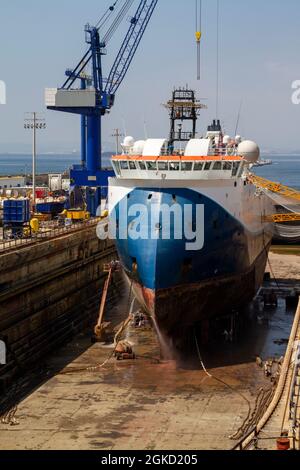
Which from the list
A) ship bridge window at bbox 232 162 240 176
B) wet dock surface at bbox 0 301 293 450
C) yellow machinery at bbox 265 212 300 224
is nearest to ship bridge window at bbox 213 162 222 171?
ship bridge window at bbox 232 162 240 176

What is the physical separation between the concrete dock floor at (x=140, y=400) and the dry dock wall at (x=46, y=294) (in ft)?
4.82

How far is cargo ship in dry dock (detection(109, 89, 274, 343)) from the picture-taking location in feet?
112

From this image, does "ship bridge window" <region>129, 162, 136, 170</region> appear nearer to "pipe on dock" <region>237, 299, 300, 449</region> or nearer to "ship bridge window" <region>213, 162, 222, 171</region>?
"ship bridge window" <region>213, 162, 222, 171</region>

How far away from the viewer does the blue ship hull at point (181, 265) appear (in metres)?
33.9

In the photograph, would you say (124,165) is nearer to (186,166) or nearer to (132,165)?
(132,165)

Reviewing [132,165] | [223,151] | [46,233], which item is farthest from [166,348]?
[46,233]

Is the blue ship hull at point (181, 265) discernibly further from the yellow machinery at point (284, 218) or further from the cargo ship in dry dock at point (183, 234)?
the yellow machinery at point (284, 218)

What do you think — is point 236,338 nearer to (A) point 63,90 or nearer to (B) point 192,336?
(B) point 192,336

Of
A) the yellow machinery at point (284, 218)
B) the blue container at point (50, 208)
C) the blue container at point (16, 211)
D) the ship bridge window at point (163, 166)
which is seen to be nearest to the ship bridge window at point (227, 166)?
the ship bridge window at point (163, 166)

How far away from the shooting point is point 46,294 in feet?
131

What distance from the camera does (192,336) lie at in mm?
37656

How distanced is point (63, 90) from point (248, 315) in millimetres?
28784

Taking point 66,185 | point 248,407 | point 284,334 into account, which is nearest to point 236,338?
point 284,334

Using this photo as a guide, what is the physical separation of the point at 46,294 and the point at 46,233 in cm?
590
